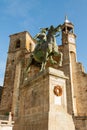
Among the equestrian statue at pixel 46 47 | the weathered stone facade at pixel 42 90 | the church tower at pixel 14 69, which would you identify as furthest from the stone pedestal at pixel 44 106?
the church tower at pixel 14 69

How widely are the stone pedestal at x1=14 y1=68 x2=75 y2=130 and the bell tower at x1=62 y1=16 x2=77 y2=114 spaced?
15.1m

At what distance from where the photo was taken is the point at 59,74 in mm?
8039

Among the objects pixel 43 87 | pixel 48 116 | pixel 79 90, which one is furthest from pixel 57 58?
pixel 79 90

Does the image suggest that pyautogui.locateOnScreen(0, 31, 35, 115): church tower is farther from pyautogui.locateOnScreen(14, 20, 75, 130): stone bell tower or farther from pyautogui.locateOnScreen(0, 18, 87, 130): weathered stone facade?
pyautogui.locateOnScreen(14, 20, 75, 130): stone bell tower

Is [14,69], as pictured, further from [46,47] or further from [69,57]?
[46,47]

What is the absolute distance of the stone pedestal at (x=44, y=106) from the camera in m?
6.84

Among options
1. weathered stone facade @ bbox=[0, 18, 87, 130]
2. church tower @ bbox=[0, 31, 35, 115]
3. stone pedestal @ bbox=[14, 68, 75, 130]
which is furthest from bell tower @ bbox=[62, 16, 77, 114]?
stone pedestal @ bbox=[14, 68, 75, 130]

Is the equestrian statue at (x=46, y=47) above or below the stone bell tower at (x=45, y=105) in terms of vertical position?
above

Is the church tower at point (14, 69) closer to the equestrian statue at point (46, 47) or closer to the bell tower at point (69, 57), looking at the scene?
the bell tower at point (69, 57)

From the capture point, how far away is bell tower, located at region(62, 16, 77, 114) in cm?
2378

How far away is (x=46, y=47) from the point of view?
9117 millimetres

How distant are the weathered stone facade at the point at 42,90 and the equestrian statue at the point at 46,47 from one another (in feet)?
2.76

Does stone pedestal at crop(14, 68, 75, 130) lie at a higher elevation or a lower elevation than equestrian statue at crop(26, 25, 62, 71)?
lower

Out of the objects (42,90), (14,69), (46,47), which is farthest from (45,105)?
(14,69)
